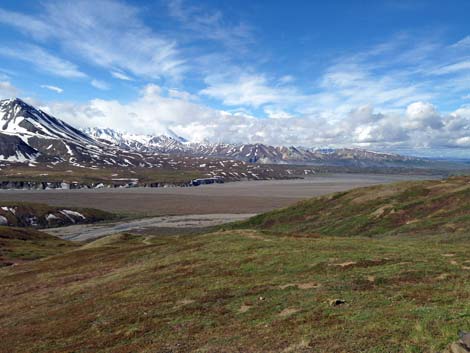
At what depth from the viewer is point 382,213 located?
8988 centimetres

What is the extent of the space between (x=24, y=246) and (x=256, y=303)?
9443 centimetres

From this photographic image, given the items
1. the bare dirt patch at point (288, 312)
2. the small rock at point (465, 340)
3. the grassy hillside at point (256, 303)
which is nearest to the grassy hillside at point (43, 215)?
the grassy hillside at point (256, 303)

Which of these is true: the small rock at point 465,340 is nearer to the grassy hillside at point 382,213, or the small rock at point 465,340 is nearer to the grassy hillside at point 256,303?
the grassy hillside at point 256,303

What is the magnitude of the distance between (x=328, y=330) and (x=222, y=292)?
1227 centimetres

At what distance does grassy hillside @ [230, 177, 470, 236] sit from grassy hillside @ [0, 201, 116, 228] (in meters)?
95.9

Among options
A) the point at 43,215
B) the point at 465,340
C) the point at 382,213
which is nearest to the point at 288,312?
the point at 465,340

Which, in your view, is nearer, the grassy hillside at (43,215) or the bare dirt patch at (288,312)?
the bare dirt patch at (288,312)

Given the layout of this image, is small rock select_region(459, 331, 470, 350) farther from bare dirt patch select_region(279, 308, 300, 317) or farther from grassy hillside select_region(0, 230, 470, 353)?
bare dirt patch select_region(279, 308, 300, 317)

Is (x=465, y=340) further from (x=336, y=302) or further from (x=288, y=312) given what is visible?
(x=288, y=312)

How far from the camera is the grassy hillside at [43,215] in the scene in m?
176

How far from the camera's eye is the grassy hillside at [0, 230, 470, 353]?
1845 centimetres

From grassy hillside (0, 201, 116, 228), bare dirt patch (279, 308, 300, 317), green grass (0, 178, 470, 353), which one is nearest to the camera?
green grass (0, 178, 470, 353)

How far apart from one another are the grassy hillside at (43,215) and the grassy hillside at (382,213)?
95935 mm

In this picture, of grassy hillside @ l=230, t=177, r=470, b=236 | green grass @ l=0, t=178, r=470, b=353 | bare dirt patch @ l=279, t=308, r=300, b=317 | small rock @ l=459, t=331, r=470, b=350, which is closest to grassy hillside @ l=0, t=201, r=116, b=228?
grassy hillside @ l=230, t=177, r=470, b=236
